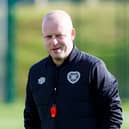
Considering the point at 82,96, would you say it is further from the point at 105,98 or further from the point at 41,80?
the point at 41,80

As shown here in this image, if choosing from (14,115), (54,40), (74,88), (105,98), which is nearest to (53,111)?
(74,88)

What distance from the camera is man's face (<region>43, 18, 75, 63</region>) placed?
5543mm

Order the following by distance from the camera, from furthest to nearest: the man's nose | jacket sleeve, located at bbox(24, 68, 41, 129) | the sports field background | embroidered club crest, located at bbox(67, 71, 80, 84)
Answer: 1. the sports field background
2. jacket sleeve, located at bbox(24, 68, 41, 129)
3. embroidered club crest, located at bbox(67, 71, 80, 84)
4. the man's nose

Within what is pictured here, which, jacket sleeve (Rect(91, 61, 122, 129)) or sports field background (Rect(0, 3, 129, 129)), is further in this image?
sports field background (Rect(0, 3, 129, 129))

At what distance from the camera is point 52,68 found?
5789 mm

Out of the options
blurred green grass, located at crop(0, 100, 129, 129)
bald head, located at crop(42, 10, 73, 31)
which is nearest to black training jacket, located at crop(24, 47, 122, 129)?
bald head, located at crop(42, 10, 73, 31)

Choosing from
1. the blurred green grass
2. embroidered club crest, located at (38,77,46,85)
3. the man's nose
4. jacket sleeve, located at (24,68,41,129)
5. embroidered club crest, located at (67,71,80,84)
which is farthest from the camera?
the blurred green grass

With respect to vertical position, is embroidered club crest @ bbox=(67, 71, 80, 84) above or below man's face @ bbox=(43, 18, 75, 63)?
below

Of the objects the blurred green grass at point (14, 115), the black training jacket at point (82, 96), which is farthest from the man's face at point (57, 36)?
the blurred green grass at point (14, 115)

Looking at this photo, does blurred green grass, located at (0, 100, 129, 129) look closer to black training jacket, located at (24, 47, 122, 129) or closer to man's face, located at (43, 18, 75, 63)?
black training jacket, located at (24, 47, 122, 129)

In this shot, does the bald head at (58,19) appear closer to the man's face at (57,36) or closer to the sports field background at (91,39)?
the man's face at (57,36)

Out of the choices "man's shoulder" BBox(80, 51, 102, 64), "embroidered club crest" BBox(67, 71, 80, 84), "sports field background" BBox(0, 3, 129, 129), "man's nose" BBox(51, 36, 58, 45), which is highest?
"sports field background" BBox(0, 3, 129, 129)

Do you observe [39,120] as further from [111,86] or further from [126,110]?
[126,110]

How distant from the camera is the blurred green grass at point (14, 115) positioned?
13.6 metres
